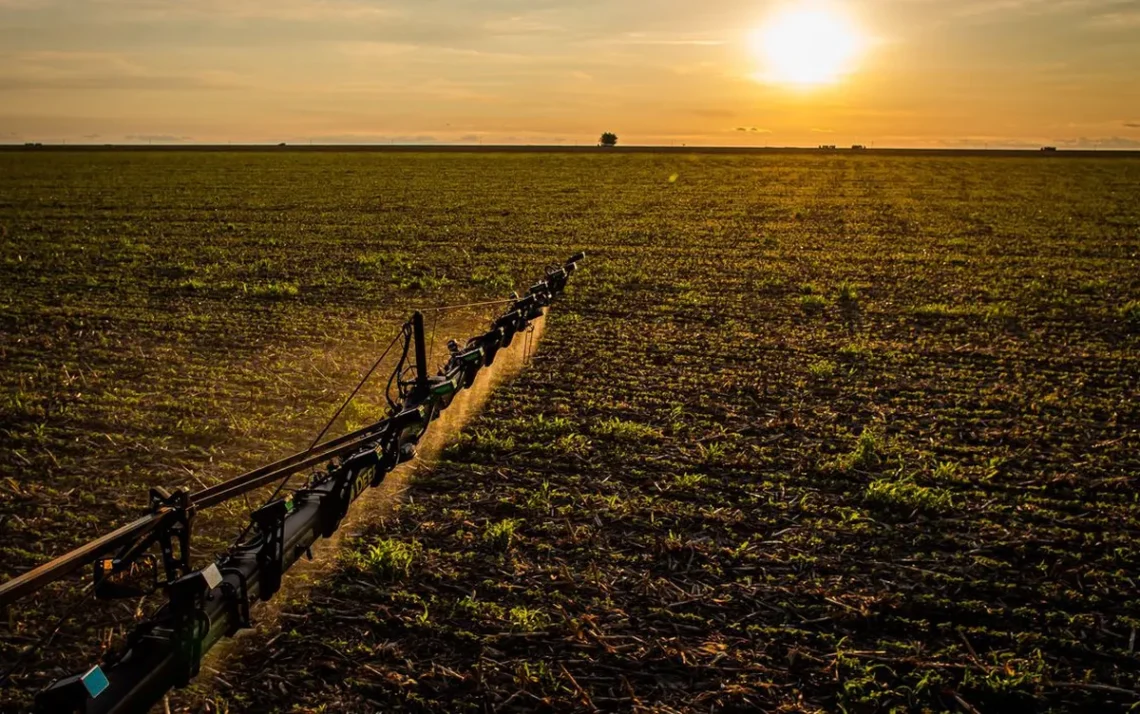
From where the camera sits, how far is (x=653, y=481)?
707 cm

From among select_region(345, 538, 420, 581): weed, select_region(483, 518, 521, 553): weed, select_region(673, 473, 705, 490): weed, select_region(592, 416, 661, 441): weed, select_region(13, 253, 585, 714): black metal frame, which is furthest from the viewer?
select_region(592, 416, 661, 441): weed

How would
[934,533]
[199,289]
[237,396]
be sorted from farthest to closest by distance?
[199,289] → [237,396] → [934,533]

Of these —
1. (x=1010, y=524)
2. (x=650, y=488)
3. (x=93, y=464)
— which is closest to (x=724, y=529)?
(x=650, y=488)

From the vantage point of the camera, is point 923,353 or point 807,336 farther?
point 807,336

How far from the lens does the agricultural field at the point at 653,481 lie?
15.2ft

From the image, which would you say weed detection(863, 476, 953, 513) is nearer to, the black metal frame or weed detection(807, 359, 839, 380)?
weed detection(807, 359, 839, 380)

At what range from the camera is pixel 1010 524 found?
249 inches

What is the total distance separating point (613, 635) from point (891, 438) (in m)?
4.53

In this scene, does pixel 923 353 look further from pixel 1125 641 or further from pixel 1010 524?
pixel 1125 641

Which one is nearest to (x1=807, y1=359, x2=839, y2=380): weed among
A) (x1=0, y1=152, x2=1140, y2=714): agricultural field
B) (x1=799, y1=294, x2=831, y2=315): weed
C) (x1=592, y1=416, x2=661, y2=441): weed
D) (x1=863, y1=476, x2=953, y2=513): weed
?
(x1=0, y1=152, x2=1140, y2=714): agricultural field

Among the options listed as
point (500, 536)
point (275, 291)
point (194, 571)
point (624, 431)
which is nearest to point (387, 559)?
point (500, 536)

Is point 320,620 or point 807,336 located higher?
point 807,336

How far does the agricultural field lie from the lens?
4.64 metres

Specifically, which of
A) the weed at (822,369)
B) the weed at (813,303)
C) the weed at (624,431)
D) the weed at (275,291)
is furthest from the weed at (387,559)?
the weed at (813,303)
